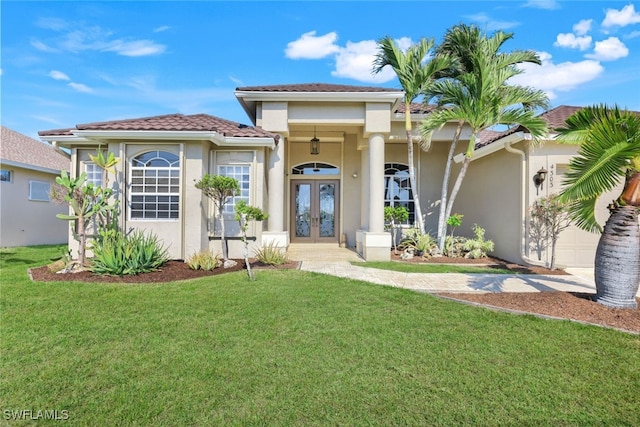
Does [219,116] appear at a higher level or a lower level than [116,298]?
higher

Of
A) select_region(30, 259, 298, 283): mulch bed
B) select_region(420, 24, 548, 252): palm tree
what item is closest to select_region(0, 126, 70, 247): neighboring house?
select_region(30, 259, 298, 283): mulch bed

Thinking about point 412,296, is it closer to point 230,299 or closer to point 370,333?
point 370,333

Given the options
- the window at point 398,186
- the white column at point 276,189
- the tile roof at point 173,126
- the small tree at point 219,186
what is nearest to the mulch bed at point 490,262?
the window at point 398,186

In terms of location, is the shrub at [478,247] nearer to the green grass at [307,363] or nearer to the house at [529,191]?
the house at [529,191]

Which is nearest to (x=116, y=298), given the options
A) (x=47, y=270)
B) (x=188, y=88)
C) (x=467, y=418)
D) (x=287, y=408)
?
(x=47, y=270)

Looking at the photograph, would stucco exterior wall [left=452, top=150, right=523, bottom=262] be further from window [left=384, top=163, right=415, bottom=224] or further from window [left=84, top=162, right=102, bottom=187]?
window [left=84, top=162, right=102, bottom=187]

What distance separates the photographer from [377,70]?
36.0 feet

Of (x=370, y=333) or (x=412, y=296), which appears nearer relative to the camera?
(x=370, y=333)

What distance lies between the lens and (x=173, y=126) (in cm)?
916

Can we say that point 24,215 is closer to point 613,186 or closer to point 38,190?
point 38,190

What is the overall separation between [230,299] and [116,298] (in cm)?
210

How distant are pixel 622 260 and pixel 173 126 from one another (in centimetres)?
1053

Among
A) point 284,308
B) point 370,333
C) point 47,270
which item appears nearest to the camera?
point 370,333

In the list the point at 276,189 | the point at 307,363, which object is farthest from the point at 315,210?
the point at 307,363
